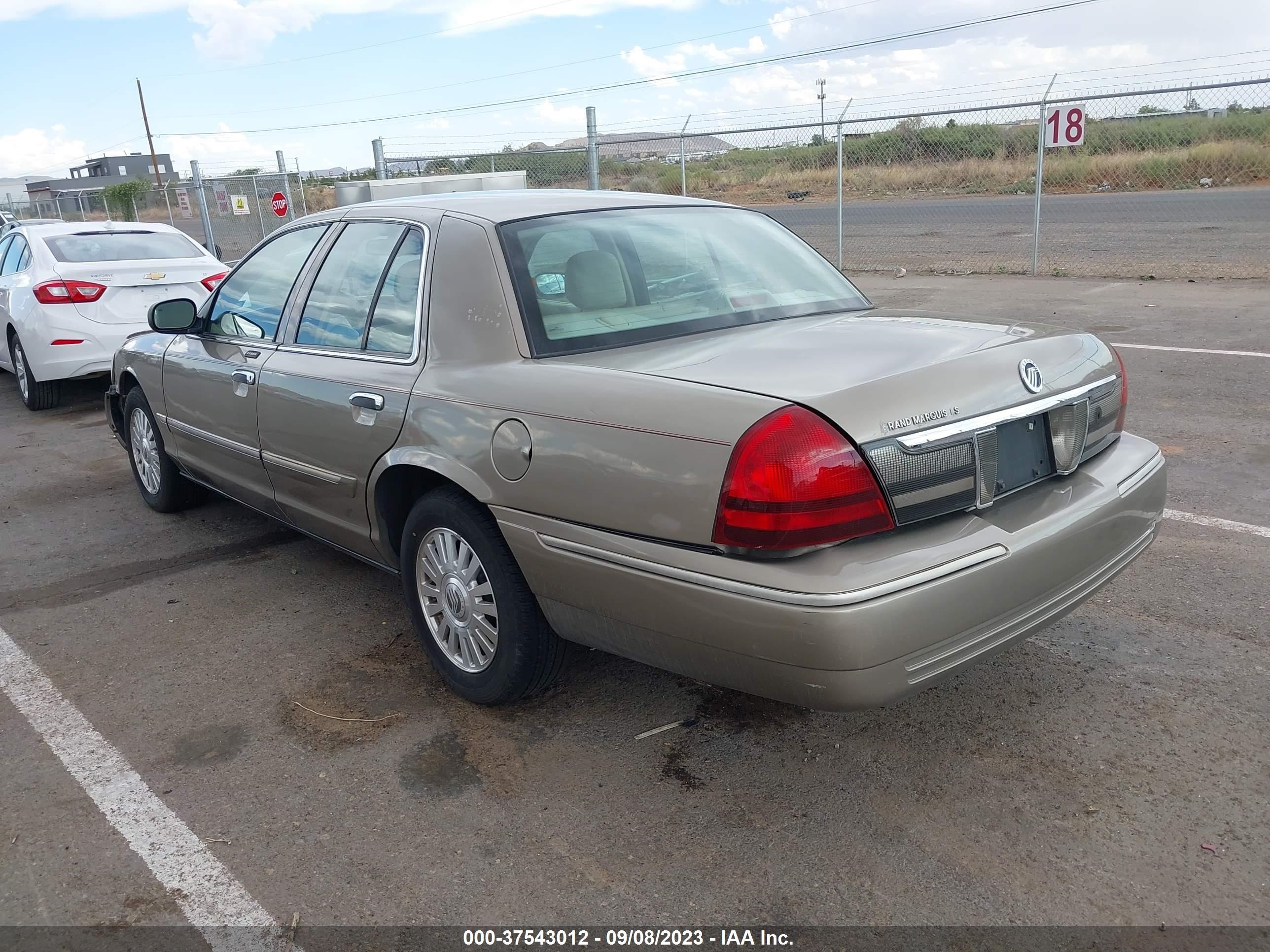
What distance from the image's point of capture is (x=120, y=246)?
9141mm

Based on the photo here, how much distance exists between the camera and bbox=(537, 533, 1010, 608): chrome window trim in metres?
2.43

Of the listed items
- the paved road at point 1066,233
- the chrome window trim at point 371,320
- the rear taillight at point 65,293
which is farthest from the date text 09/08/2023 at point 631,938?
the paved road at point 1066,233

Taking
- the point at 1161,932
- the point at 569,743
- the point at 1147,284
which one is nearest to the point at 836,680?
the point at 1161,932

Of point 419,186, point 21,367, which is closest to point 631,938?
point 21,367

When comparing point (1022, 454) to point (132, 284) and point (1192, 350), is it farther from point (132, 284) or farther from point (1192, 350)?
point (132, 284)

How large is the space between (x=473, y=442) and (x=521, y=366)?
26 cm

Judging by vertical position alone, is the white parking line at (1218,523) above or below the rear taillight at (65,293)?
below

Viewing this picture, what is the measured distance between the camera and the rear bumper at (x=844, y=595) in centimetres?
246

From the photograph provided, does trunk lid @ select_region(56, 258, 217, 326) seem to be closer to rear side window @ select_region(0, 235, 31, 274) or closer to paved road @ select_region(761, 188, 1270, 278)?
rear side window @ select_region(0, 235, 31, 274)

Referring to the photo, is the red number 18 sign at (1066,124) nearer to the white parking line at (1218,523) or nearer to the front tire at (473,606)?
the white parking line at (1218,523)

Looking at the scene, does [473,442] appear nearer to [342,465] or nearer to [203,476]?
[342,465]

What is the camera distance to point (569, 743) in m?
3.25

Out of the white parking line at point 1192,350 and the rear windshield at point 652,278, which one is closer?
the rear windshield at point 652,278

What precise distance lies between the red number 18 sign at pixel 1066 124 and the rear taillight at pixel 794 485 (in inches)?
451
